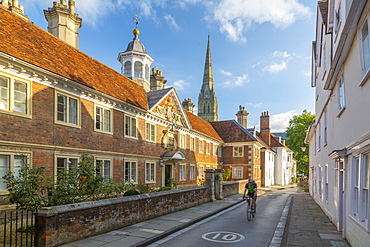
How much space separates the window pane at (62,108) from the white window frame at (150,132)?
8.06m

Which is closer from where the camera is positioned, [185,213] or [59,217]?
[59,217]

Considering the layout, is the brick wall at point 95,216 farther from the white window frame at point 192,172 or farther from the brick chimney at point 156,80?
the brick chimney at point 156,80

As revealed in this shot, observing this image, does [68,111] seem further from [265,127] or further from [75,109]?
[265,127]

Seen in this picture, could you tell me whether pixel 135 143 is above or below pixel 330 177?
above

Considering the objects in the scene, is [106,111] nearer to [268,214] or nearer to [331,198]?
[268,214]

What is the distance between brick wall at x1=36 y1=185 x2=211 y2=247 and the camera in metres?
7.36

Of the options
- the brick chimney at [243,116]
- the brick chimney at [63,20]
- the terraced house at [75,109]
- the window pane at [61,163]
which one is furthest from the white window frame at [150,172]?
the brick chimney at [243,116]

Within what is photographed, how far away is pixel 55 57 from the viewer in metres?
14.6

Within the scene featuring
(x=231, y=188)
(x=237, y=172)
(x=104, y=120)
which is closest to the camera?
(x=104, y=120)

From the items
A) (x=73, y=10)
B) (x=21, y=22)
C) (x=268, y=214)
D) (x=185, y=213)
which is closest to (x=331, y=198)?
(x=268, y=214)

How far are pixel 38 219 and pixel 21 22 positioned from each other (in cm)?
1150

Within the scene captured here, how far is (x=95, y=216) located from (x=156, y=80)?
25674mm

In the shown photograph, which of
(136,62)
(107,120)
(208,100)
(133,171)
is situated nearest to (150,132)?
(133,171)

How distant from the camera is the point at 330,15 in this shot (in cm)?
1203
